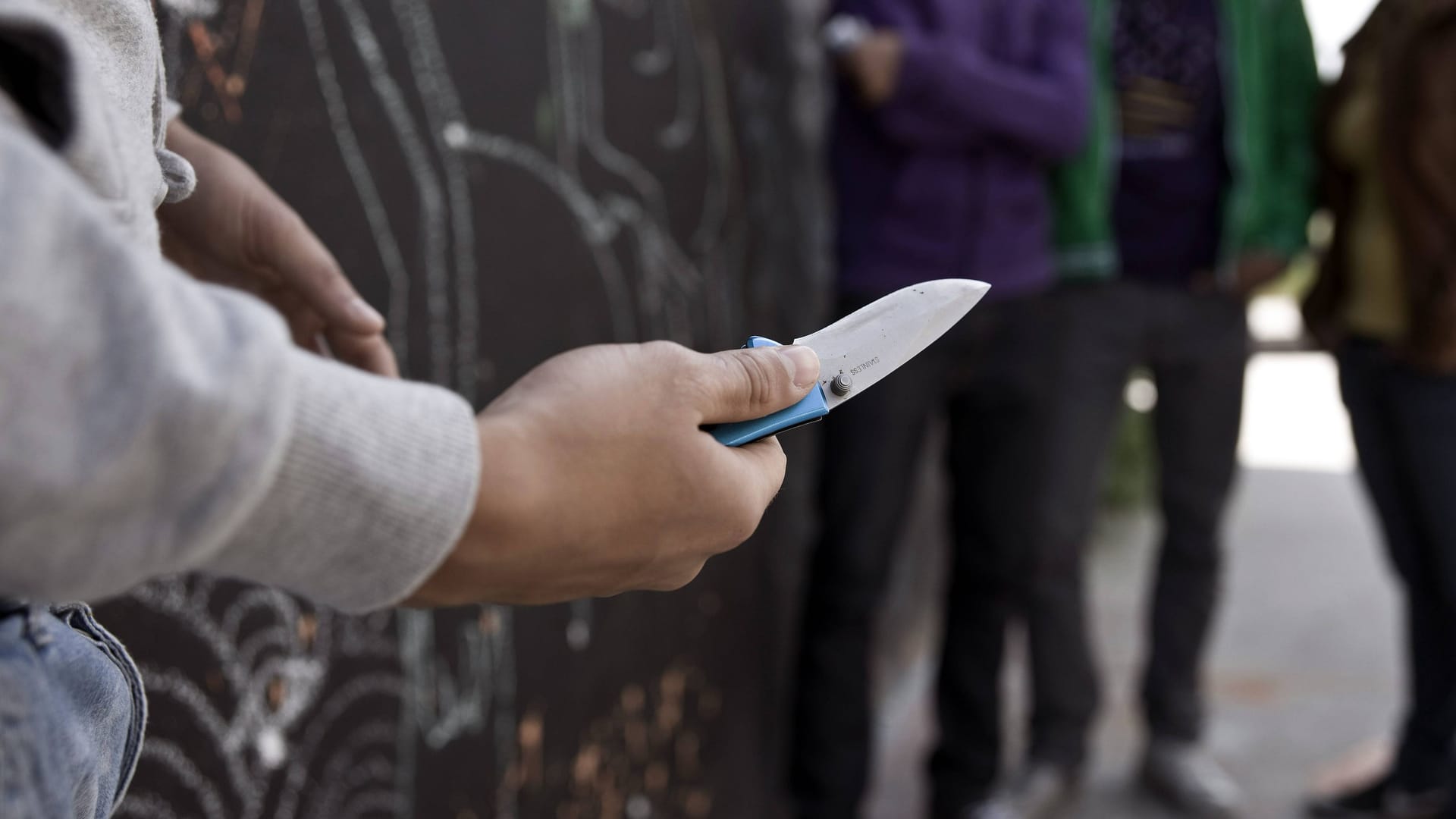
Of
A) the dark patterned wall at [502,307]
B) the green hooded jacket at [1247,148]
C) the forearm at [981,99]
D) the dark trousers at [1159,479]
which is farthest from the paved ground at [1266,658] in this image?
the forearm at [981,99]

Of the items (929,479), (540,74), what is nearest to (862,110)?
(540,74)

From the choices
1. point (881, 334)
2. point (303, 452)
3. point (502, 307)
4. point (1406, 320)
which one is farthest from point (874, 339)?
point (1406, 320)

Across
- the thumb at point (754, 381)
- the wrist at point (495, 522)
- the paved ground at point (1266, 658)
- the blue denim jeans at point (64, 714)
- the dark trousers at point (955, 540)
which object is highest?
the thumb at point (754, 381)

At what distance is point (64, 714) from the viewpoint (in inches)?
25.6

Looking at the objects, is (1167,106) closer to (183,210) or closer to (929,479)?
(929,479)

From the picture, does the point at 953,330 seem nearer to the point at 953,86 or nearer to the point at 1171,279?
the point at 953,86

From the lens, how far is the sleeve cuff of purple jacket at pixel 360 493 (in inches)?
23.2

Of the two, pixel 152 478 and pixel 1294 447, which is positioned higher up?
pixel 152 478

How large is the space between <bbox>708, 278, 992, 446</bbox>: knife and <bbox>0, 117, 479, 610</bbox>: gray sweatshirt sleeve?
1.11ft

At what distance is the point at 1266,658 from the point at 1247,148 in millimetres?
2025

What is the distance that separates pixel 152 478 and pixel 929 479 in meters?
3.48

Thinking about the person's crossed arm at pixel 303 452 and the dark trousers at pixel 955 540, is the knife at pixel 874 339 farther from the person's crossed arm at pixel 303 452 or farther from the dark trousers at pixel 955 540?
the dark trousers at pixel 955 540

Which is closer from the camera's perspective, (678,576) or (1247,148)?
(678,576)

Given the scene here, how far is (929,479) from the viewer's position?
388 centimetres
